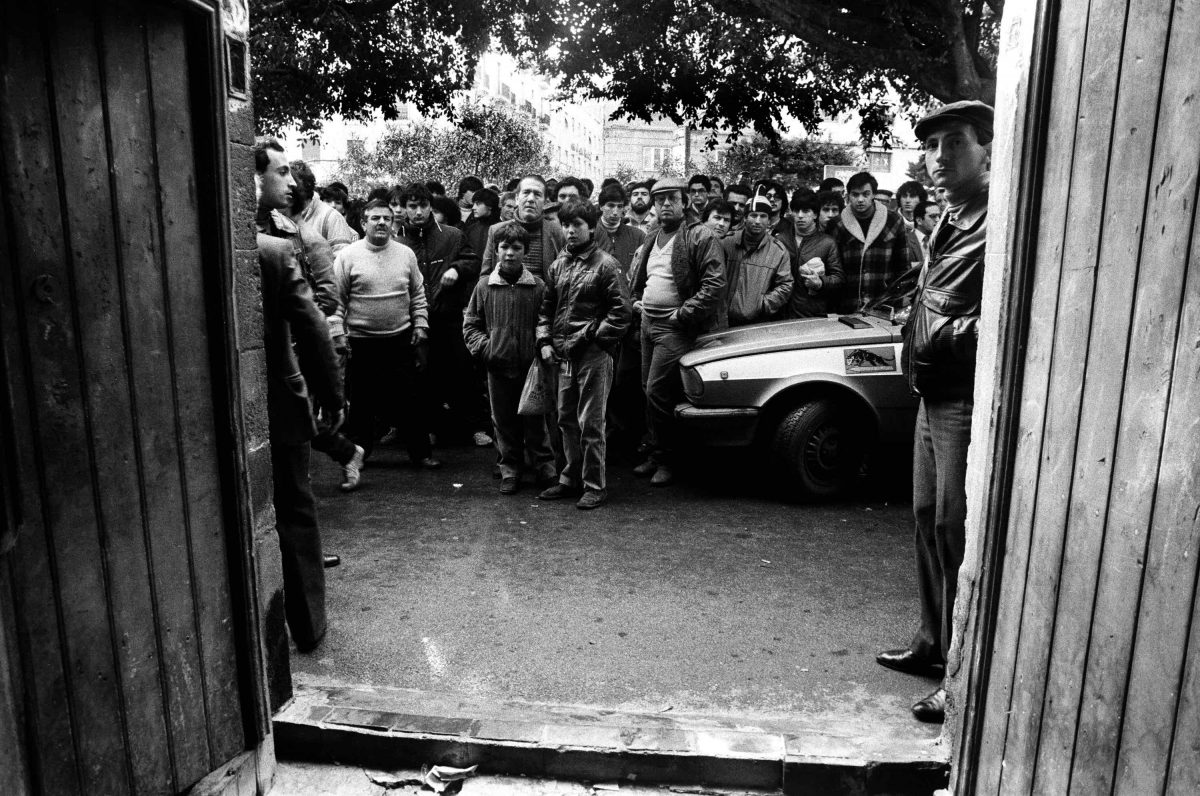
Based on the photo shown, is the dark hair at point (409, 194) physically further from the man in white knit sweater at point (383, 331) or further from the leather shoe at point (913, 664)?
the leather shoe at point (913, 664)

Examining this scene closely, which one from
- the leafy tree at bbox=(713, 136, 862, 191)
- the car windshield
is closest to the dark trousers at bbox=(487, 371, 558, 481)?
the car windshield

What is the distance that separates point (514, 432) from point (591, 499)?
32.9 inches

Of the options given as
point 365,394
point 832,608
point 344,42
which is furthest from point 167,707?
point 344,42

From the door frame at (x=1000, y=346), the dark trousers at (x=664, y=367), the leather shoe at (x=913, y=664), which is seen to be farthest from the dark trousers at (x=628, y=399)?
the door frame at (x=1000, y=346)

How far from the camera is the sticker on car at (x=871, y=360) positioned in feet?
19.8

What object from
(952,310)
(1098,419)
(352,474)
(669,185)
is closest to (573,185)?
(669,185)

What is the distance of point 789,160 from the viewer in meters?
38.2

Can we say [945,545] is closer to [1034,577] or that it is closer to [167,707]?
[1034,577]

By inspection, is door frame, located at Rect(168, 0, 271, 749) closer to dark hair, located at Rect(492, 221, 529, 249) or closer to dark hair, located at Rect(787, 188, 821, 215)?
dark hair, located at Rect(492, 221, 529, 249)

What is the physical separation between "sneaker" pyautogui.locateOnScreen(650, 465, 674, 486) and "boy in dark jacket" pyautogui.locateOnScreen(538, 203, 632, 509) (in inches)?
21.0

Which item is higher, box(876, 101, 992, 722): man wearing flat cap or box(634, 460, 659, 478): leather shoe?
box(876, 101, 992, 722): man wearing flat cap

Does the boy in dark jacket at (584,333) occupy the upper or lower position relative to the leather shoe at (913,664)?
upper

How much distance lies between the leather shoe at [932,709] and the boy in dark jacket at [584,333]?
9.99 ft

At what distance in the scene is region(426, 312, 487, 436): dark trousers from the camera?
25.9 ft
